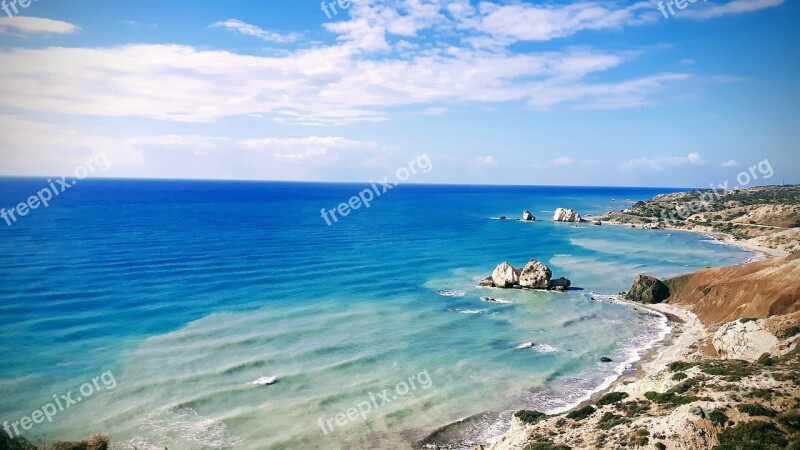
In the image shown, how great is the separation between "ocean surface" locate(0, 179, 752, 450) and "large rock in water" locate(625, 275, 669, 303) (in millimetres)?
4476

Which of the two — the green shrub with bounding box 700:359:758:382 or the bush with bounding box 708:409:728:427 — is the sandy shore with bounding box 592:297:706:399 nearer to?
the green shrub with bounding box 700:359:758:382

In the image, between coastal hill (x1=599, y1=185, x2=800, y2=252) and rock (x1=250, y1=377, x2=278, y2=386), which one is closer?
rock (x1=250, y1=377, x2=278, y2=386)

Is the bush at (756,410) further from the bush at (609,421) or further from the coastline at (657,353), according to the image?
the coastline at (657,353)

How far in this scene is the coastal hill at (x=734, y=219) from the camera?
10994cm

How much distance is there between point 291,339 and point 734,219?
150593mm

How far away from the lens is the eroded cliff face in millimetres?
44375

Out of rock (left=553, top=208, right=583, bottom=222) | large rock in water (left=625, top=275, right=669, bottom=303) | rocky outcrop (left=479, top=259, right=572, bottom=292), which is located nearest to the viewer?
large rock in water (left=625, top=275, right=669, bottom=303)

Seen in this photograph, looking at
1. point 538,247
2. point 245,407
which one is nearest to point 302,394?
point 245,407

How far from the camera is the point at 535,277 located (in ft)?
232

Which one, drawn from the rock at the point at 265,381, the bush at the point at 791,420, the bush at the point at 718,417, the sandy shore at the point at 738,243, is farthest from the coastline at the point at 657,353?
the sandy shore at the point at 738,243

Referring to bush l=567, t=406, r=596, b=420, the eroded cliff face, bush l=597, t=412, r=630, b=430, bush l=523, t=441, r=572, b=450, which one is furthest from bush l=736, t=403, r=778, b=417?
the eroded cliff face

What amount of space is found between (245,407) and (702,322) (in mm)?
50166

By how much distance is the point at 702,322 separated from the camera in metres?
54.0

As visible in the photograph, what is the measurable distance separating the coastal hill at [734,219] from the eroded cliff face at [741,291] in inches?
1954
